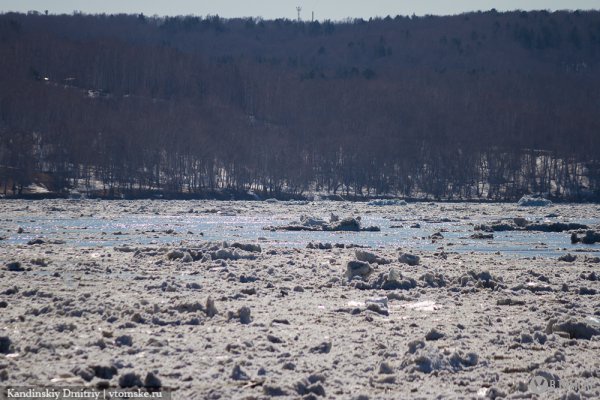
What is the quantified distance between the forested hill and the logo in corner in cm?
7875

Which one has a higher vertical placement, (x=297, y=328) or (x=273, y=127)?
(x=273, y=127)

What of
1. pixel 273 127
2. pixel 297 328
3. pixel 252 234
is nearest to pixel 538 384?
pixel 297 328

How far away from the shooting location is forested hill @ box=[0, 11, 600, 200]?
106 metres

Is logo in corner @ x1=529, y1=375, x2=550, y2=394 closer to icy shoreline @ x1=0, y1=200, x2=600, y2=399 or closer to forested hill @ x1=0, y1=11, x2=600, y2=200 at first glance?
icy shoreline @ x1=0, y1=200, x2=600, y2=399

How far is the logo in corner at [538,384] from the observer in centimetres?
1077

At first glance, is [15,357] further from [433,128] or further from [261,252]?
[433,128]

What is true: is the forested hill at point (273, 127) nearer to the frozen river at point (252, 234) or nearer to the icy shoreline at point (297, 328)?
the frozen river at point (252, 234)

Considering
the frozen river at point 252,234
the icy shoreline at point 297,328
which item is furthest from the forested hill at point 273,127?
the icy shoreline at point 297,328

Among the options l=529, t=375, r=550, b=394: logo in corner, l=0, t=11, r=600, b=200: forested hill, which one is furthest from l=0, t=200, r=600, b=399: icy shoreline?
l=0, t=11, r=600, b=200: forested hill

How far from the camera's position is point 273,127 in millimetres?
139625

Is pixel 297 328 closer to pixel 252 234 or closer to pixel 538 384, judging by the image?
pixel 538 384

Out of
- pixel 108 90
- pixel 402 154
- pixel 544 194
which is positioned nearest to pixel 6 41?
pixel 108 90

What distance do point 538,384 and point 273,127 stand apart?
5104 inches

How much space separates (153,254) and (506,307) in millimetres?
12124
